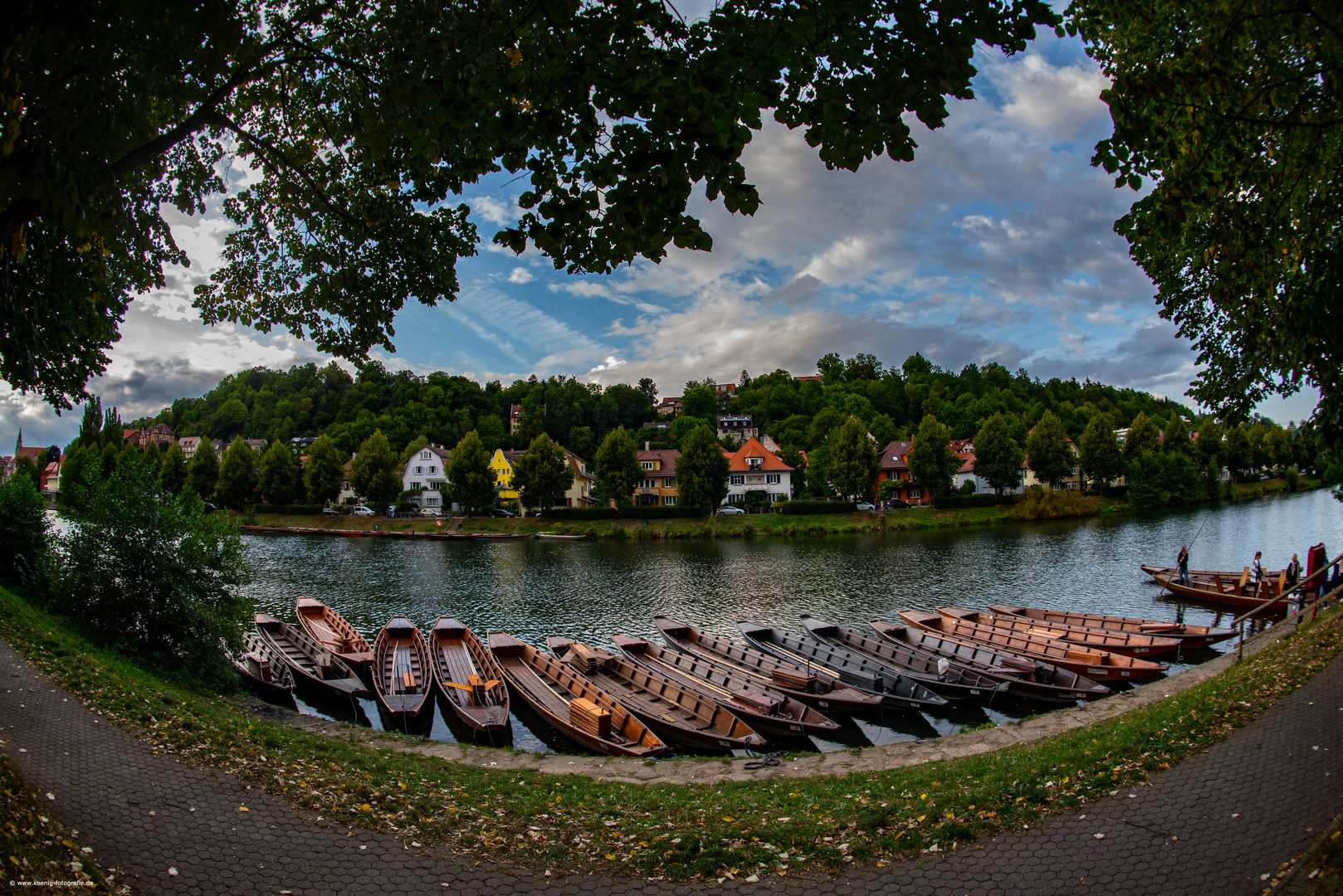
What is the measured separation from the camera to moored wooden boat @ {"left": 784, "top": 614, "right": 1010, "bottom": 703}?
55.5 ft

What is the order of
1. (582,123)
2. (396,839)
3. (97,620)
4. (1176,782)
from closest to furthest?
(582,123)
(396,839)
(1176,782)
(97,620)

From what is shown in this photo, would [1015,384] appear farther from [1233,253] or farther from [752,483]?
[1233,253]

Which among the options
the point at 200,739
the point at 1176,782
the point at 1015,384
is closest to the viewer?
the point at 1176,782

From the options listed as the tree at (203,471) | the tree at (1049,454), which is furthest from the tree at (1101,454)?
the tree at (203,471)

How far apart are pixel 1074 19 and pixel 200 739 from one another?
618 inches

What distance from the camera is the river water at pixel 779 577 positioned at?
26.9m

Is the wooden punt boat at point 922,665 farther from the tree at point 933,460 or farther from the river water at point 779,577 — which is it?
the tree at point 933,460

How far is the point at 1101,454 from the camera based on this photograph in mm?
75062

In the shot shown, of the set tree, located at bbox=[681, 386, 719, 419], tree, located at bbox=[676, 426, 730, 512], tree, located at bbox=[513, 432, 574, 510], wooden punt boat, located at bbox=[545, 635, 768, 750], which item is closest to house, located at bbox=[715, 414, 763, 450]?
tree, located at bbox=[681, 386, 719, 419]

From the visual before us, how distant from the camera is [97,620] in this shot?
17.2 metres

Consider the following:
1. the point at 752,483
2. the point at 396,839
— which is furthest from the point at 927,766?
the point at 752,483

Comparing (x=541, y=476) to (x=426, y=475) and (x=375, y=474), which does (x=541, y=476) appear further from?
(x=426, y=475)

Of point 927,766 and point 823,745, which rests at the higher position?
point 927,766

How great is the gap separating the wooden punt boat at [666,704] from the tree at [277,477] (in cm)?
7574
